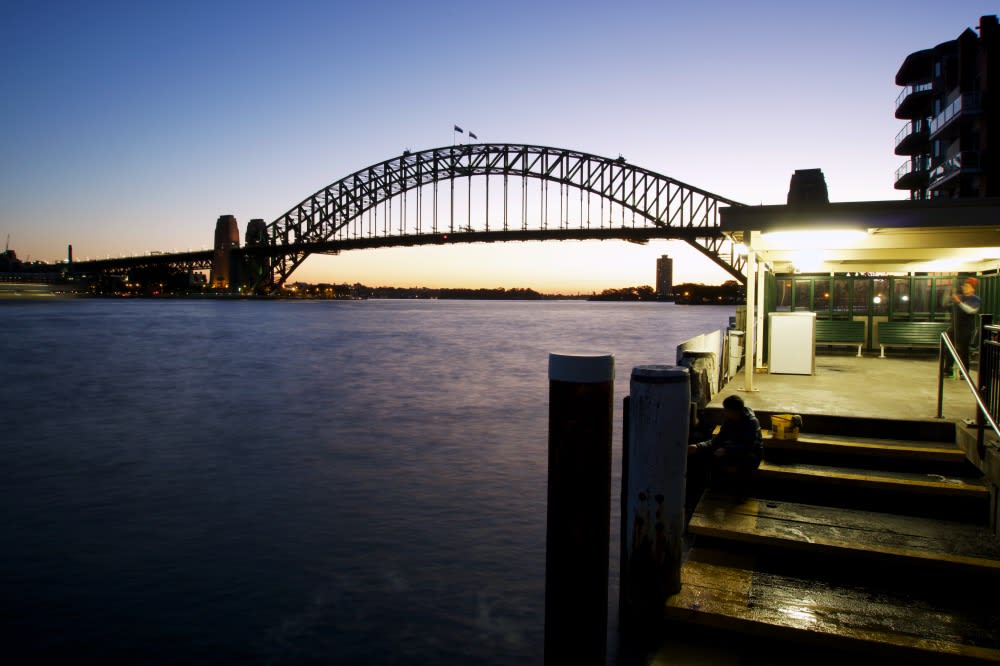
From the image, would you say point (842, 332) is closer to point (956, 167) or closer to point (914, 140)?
point (956, 167)

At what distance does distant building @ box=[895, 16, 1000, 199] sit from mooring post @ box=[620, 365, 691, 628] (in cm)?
3833

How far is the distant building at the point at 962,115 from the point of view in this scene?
35.1 meters

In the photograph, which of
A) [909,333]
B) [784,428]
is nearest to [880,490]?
[784,428]

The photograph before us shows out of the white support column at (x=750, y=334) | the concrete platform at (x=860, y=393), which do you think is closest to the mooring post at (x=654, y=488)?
the concrete platform at (x=860, y=393)

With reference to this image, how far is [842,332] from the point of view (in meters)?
15.2

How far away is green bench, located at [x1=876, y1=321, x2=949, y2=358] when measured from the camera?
14.8 metres

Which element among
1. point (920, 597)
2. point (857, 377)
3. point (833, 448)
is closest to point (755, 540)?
point (920, 597)

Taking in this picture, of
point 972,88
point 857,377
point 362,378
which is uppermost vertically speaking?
point 972,88

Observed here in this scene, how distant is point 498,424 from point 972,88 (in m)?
34.1

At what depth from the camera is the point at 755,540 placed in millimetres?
5109

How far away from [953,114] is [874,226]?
36338mm

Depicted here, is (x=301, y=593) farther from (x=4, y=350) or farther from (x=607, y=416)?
(x=4, y=350)

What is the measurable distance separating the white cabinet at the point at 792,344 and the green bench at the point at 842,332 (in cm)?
475

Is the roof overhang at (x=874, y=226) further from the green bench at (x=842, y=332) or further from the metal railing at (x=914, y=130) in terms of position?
the metal railing at (x=914, y=130)
